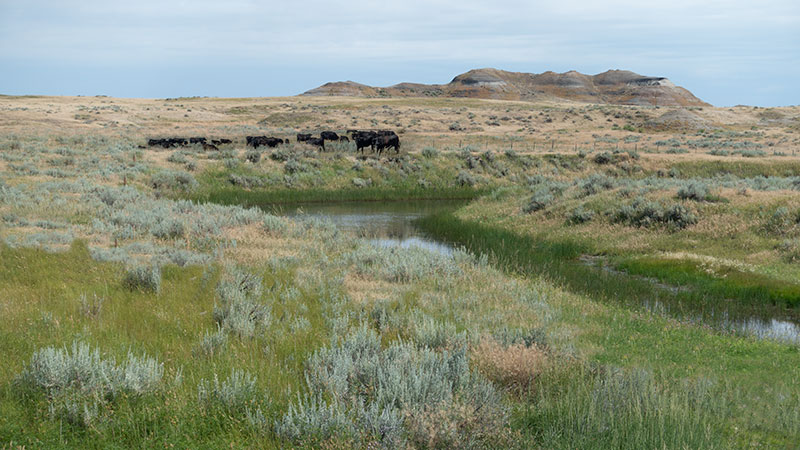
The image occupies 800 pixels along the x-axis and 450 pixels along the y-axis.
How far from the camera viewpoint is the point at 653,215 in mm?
20484

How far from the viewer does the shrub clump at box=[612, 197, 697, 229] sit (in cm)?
1978

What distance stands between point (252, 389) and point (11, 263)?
8.76 m

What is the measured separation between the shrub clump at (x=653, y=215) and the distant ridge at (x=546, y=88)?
422ft

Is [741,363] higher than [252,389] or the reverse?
the reverse

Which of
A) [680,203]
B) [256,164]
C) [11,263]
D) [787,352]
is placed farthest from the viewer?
[256,164]

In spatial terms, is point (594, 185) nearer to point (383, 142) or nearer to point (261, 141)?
point (383, 142)

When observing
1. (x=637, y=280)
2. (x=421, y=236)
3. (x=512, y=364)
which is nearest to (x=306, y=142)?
(x=421, y=236)

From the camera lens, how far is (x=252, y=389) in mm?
6176

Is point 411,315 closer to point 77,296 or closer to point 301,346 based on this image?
point 301,346

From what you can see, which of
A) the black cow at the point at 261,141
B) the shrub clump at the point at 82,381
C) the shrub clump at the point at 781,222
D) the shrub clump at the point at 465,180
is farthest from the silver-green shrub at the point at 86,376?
the black cow at the point at 261,141

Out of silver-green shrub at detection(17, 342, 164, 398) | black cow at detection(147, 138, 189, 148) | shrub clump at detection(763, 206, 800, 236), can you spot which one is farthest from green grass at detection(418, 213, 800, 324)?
black cow at detection(147, 138, 189, 148)

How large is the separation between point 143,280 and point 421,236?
43.3ft

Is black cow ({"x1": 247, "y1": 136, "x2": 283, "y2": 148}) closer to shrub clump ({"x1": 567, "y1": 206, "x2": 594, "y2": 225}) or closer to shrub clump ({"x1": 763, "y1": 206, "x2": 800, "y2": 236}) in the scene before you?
shrub clump ({"x1": 567, "y1": 206, "x2": 594, "y2": 225})

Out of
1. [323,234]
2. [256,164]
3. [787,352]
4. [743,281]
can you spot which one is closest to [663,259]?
[743,281]
